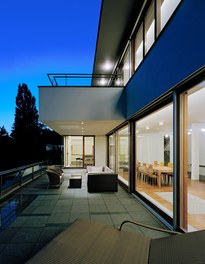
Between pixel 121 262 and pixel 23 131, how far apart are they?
31759mm

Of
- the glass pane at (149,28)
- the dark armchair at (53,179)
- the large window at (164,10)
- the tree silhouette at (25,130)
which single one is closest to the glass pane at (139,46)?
the glass pane at (149,28)

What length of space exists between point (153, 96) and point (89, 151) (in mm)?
12057

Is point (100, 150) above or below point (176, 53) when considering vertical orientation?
below

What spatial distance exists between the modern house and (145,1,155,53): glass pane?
0.08 feet

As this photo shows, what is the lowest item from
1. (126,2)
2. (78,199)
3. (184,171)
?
(78,199)

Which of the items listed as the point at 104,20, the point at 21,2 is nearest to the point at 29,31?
the point at 21,2

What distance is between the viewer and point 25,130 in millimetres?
31781

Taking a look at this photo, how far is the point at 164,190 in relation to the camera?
7.98 m

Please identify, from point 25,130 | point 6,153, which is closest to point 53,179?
point 6,153

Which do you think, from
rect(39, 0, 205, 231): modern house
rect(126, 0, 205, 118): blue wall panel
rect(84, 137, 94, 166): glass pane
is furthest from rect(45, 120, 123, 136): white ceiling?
rect(84, 137, 94, 166): glass pane

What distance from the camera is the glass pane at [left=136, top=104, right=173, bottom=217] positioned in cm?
659

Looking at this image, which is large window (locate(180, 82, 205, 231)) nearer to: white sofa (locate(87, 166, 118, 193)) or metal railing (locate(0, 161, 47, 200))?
white sofa (locate(87, 166, 118, 193))

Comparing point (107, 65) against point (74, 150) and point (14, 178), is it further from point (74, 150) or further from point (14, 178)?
point (14, 178)

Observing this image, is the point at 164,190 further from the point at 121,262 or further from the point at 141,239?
the point at 121,262
